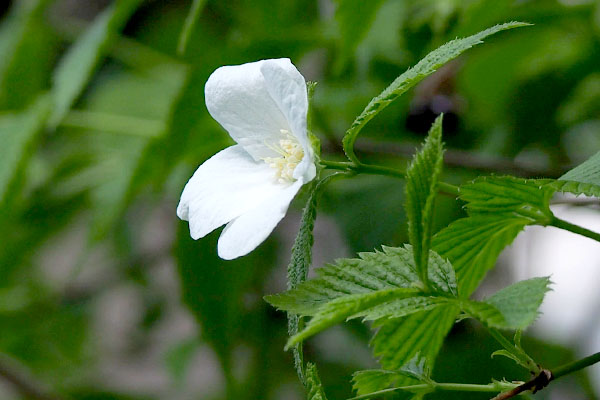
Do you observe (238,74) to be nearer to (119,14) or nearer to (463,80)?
(119,14)

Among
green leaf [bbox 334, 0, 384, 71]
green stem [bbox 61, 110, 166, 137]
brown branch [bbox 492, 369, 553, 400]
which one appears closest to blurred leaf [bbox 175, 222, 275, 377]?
green stem [bbox 61, 110, 166, 137]

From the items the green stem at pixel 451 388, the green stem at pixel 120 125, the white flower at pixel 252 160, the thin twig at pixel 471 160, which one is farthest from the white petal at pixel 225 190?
the green stem at pixel 120 125

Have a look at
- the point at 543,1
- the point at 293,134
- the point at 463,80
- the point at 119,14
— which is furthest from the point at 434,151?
the point at 463,80

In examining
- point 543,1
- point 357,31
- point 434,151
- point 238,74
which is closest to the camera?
point 434,151

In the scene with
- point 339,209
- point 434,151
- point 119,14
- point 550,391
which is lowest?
point 550,391

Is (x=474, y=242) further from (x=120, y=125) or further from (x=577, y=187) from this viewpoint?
(x=120, y=125)

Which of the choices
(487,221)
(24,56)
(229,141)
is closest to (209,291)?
(229,141)

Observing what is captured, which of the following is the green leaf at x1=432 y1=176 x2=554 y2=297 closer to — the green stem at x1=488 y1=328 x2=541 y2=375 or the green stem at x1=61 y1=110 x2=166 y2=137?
the green stem at x1=488 y1=328 x2=541 y2=375

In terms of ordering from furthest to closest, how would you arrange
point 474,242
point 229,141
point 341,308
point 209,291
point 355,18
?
point 209,291 → point 229,141 → point 355,18 → point 474,242 → point 341,308
